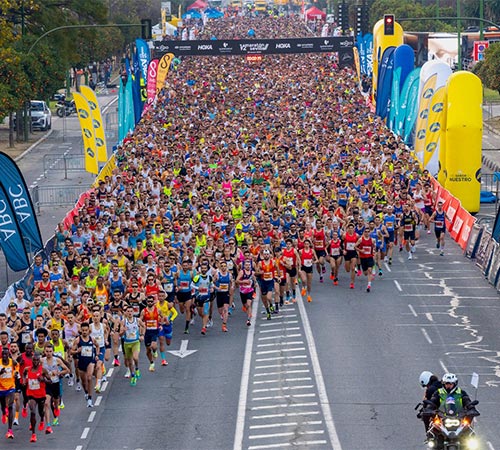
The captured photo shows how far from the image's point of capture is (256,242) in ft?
98.2

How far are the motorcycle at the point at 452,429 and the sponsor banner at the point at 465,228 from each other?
1813cm

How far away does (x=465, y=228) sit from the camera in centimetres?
3653

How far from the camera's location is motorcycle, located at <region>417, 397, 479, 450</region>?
1769 centimetres

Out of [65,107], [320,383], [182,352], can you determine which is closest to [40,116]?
[65,107]

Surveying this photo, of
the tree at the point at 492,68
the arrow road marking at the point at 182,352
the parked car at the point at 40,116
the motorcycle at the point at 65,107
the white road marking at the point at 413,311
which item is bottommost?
the motorcycle at the point at 65,107

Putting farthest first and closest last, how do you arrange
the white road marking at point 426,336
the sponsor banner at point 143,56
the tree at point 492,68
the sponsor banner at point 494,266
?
1. the tree at point 492,68
2. the sponsor banner at point 143,56
3. the sponsor banner at point 494,266
4. the white road marking at point 426,336

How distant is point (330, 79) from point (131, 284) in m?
52.7

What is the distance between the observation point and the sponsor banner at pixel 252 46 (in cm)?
8119

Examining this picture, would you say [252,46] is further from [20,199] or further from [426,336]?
[426,336]

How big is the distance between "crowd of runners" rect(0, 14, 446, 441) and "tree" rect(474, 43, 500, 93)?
23280 millimetres

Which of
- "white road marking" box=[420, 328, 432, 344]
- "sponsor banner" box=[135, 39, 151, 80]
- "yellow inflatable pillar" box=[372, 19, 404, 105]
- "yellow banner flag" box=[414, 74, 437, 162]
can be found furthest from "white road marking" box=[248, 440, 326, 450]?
"sponsor banner" box=[135, 39, 151, 80]

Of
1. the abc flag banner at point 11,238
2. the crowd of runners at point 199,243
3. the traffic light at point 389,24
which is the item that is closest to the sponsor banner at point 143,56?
the crowd of runners at point 199,243

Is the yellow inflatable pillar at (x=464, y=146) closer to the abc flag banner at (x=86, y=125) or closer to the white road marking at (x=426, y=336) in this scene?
the abc flag banner at (x=86, y=125)

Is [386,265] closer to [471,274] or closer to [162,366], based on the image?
[471,274]
